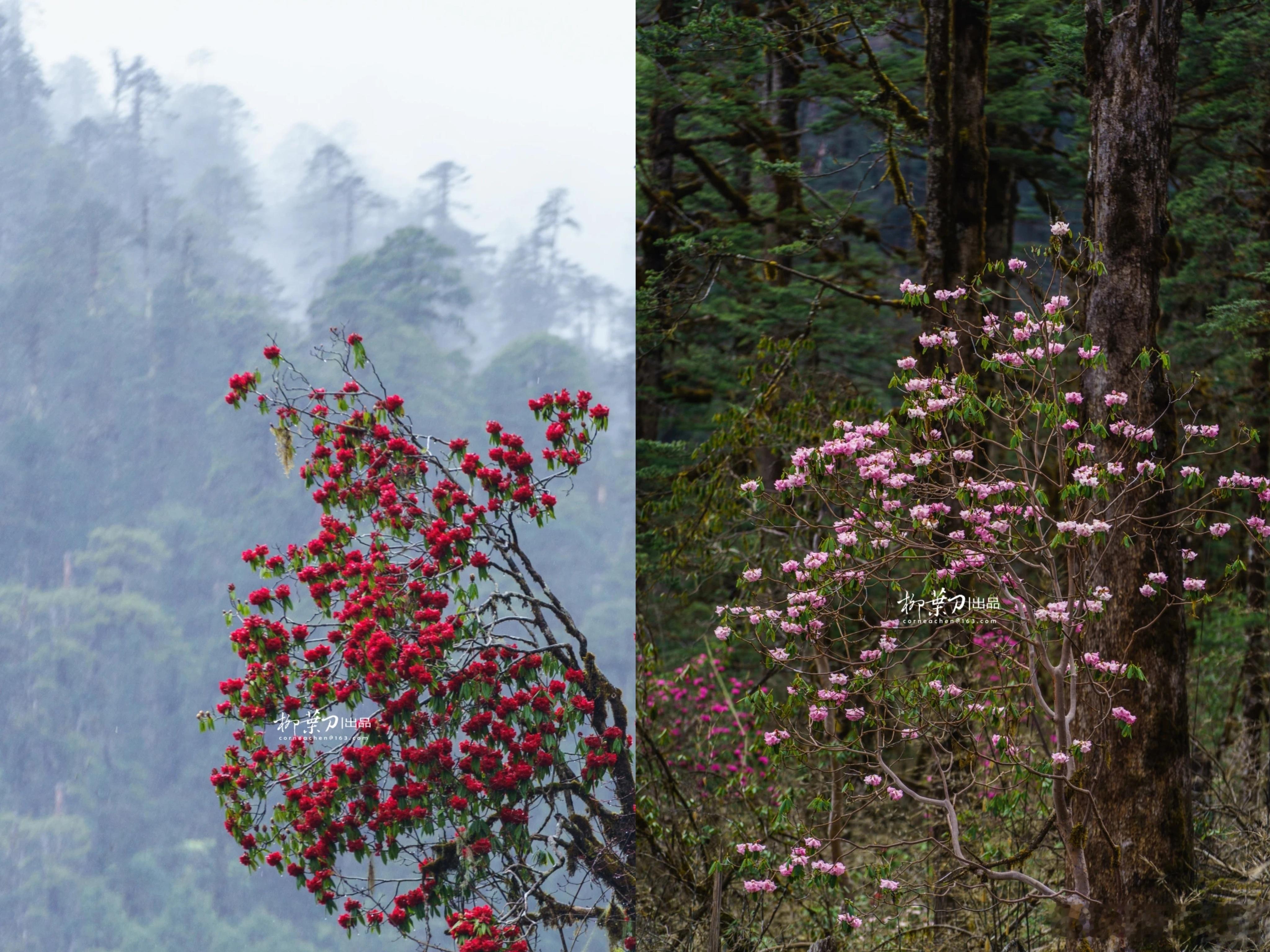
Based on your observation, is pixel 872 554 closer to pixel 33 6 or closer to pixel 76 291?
pixel 76 291

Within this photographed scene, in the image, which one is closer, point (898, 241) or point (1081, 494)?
point (1081, 494)

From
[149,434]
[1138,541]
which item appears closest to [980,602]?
[1138,541]

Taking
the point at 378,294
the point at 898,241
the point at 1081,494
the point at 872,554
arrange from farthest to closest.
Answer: the point at 898,241 → the point at 378,294 → the point at 872,554 → the point at 1081,494

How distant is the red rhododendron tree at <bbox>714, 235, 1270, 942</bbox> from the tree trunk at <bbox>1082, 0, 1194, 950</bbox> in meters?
0.02

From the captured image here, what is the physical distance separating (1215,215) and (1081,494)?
1.39 metres

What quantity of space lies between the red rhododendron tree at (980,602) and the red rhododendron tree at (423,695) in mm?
658

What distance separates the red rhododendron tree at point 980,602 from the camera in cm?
327

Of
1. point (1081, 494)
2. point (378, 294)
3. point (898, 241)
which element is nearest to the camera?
point (1081, 494)

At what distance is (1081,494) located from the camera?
316cm

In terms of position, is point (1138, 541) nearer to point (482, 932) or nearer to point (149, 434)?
point (482, 932)

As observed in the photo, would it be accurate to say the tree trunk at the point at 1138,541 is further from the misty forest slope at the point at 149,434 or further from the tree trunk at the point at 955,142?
the misty forest slope at the point at 149,434

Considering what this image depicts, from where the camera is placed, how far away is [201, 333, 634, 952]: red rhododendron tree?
354 cm

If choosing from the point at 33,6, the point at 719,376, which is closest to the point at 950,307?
the point at 719,376

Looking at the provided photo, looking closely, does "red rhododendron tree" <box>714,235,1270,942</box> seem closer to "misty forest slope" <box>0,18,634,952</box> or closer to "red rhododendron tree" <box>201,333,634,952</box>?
"red rhododendron tree" <box>201,333,634,952</box>
